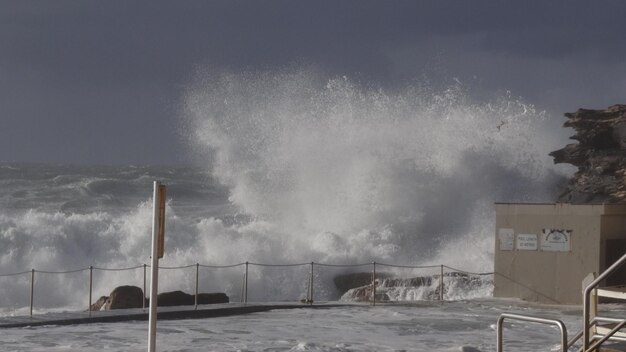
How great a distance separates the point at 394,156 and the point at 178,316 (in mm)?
18425

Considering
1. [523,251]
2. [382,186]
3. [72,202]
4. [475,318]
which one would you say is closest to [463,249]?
[382,186]

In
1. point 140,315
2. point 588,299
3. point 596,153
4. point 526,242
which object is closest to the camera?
point 588,299

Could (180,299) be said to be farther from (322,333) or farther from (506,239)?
(506,239)

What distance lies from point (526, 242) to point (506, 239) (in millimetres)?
438

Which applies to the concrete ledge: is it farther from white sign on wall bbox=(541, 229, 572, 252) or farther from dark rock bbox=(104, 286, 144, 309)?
white sign on wall bbox=(541, 229, 572, 252)

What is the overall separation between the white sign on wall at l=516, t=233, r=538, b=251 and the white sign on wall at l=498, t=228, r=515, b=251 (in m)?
0.13

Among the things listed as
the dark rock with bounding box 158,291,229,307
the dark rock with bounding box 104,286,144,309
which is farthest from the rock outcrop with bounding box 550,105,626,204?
the dark rock with bounding box 104,286,144,309

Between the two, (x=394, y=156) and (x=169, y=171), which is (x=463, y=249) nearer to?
(x=394, y=156)

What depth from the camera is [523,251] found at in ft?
65.0

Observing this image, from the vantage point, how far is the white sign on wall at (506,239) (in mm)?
19953

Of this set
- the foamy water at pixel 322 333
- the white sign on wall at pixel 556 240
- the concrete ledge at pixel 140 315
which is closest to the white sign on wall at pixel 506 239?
the white sign on wall at pixel 556 240

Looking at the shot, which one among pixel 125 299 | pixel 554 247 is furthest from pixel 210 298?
pixel 554 247

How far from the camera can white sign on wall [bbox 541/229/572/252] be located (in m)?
19.2

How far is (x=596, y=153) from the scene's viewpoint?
86.4 ft
